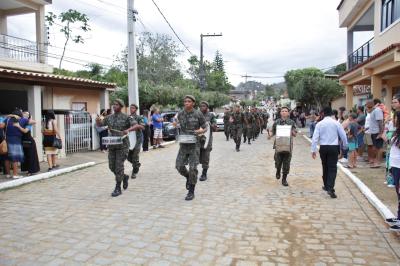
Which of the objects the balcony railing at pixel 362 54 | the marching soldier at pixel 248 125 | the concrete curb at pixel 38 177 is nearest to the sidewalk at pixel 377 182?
the marching soldier at pixel 248 125

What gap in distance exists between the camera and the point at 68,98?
625 inches

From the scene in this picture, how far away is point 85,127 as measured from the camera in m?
14.3

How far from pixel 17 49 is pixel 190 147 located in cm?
1279

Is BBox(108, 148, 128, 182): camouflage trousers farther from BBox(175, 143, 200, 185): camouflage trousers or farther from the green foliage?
the green foliage

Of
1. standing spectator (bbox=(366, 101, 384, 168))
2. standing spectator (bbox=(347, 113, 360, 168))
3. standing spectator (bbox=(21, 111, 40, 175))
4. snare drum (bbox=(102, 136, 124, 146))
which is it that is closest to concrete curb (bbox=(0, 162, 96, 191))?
standing spectator (bbox=(21, 111, 40, 175))

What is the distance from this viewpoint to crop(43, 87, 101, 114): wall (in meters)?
15.0

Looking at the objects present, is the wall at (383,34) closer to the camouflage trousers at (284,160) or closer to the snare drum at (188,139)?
the camouflage trousers at (284,160)

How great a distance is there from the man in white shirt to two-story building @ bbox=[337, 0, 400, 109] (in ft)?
15.5

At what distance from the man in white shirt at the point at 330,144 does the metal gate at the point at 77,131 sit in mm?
9028

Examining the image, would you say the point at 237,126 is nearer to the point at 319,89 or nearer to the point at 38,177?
the point at 38,177

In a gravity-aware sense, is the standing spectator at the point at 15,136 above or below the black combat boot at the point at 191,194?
above

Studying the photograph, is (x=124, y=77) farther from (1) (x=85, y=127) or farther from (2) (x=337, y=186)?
(2) (x=337, y=186)

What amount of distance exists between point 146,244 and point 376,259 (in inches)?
102

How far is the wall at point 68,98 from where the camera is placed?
15008 millimetres
